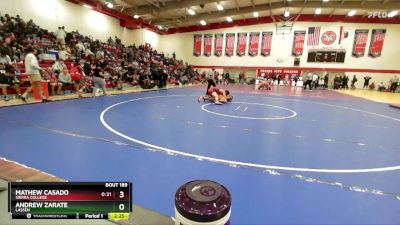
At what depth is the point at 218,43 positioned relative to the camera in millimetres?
26922

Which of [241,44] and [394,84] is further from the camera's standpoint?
[241,44]

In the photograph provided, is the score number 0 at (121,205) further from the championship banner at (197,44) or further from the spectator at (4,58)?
the championship banner at (197,44)

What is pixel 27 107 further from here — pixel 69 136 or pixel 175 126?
pixel 175 126

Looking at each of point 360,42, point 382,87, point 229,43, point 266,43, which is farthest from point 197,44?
point 382,87

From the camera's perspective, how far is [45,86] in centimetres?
812

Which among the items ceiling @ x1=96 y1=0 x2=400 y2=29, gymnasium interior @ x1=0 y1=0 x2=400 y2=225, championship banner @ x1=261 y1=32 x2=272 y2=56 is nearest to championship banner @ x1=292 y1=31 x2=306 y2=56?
ceiling @ x1=96 y1=0 x2=400 y2=29

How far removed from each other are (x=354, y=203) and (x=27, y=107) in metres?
7.48

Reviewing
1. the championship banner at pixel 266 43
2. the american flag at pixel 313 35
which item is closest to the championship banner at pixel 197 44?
the championship banner at pixel 266 43

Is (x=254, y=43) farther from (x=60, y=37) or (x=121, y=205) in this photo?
(x=121, y=205)

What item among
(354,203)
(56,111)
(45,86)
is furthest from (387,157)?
(45,86)

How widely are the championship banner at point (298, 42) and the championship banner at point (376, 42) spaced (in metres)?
6.18

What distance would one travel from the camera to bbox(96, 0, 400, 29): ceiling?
1856cm

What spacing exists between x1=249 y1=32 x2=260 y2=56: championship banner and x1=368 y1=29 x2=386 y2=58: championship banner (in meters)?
10.7
